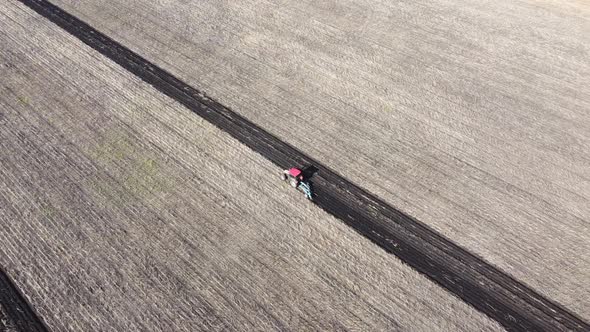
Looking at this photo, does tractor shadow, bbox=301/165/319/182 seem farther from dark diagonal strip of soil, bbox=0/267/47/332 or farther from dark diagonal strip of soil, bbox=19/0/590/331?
dark diagonal strip of soil, bbox=0/267/47/332

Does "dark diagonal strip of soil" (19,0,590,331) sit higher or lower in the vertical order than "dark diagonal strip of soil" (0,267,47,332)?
higher

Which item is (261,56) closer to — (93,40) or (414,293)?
(93,40)

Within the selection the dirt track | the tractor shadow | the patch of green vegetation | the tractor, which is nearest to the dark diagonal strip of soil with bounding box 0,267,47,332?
the dirt track

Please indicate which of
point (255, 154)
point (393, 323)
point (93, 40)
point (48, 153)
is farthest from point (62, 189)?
point (393, 323)

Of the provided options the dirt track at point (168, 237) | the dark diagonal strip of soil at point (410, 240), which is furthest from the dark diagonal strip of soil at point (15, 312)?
the dark diagonal strip of soil at point (410, 240)

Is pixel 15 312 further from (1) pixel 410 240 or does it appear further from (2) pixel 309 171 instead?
(1) pixel 410 240

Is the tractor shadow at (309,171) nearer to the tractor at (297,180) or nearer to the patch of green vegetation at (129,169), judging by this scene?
the tractor at (297,180)

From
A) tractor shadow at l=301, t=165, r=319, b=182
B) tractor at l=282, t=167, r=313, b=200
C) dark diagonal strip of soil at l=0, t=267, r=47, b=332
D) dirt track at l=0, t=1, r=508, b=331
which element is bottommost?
dark diagonal strip of soil at l=0, t=267, r=47, b=332
